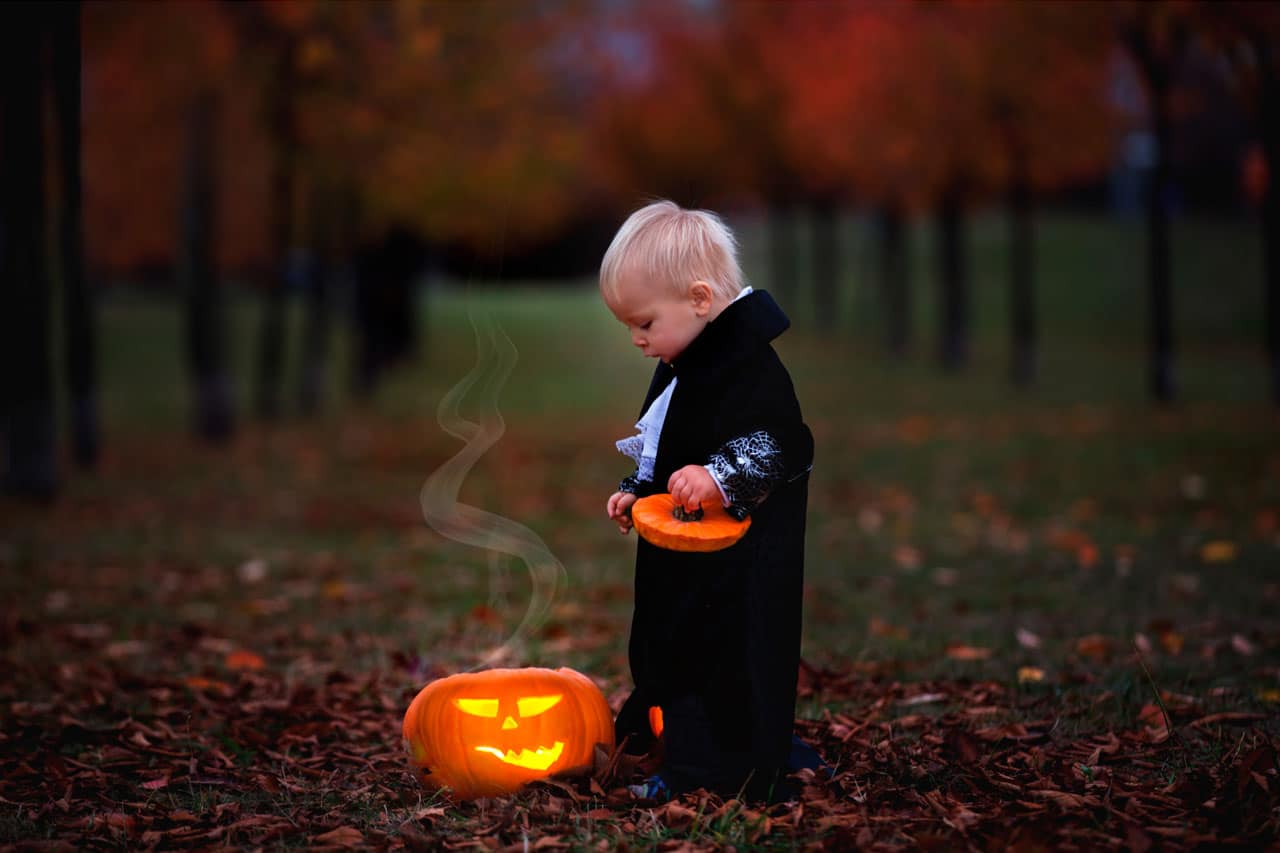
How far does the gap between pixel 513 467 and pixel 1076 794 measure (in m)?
12.0

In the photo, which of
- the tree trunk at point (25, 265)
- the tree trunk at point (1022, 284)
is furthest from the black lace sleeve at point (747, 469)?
the tree trunk at point (1022, 284)

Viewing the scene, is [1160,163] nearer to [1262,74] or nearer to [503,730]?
[1262,74]

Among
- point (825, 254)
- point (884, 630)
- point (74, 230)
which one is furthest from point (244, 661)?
point (825, 254)

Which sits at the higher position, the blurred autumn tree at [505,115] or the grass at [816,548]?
the blurred autumn tree at [505,115]

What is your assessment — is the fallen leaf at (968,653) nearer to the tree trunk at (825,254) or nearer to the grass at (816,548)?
the grass at (816,548)

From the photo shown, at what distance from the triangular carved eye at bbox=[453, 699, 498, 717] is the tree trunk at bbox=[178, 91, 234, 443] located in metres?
14.9

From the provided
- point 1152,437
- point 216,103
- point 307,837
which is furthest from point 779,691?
point 216,103

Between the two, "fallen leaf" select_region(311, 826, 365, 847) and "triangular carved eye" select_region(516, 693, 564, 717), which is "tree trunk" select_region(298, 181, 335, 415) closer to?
"triangular carved eye" select_region(516, 693, 564, 717)

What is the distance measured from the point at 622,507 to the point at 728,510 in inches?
15.8

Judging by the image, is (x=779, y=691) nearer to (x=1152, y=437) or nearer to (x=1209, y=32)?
(x=1209, y=32)

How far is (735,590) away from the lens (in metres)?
3.98

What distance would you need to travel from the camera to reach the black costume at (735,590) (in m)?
3.98

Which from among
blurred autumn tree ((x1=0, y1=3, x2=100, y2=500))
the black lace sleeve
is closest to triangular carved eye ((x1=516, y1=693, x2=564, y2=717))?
the black lace sleeve

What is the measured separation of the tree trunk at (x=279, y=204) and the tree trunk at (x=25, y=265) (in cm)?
597
